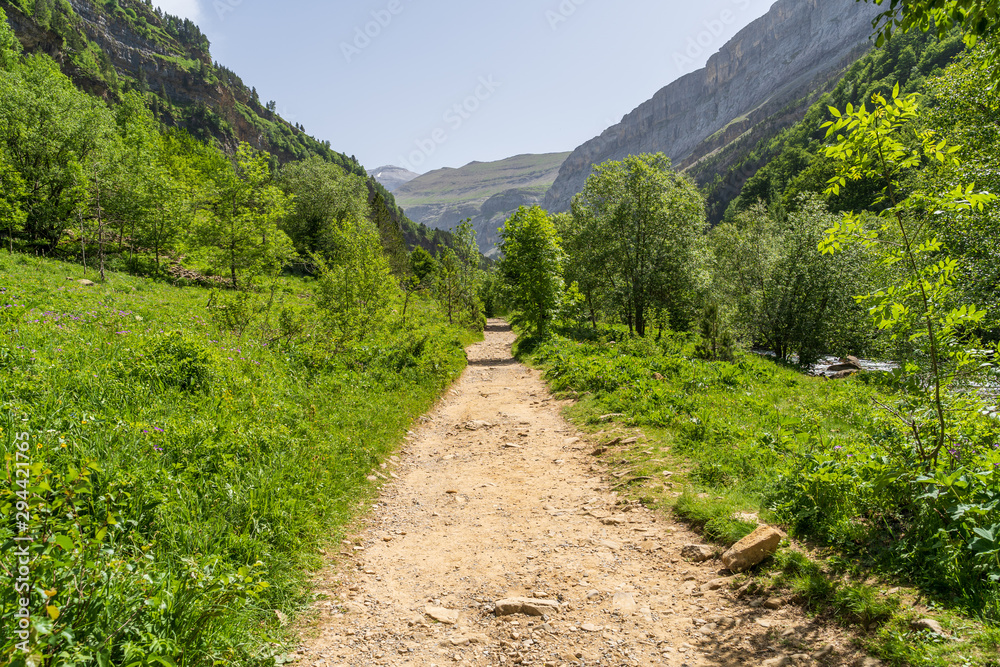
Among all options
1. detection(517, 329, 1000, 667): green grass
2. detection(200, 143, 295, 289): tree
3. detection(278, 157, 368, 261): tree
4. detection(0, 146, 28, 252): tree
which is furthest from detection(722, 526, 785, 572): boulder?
detection(278, 157, 368, 261): tree

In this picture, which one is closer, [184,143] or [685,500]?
[685,500]

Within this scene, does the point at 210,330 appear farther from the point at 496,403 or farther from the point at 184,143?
the point at 184,143

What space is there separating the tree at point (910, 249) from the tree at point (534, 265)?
18526 mm

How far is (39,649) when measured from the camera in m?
2.46

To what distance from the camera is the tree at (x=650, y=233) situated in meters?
25.0

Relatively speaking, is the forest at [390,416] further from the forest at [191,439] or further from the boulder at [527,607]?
the boulder at [527,607]

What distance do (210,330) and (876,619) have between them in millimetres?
14940

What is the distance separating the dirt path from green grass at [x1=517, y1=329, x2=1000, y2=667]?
405 millimetres

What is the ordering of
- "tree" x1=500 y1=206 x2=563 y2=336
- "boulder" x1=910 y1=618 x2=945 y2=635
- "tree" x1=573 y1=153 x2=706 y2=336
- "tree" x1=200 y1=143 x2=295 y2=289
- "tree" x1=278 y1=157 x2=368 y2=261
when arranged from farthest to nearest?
"tree" x1=278 y1=157 x2=368 y2=261, "tree" x1=573 y1=153 x2=706 y2=336, "tree" x1=500 y1=206 x2=563 y2=336, "tree" x1=200 y1=143 x2=295 y2=289, "boulder" x1=910 y1=618 x2=945 y2=635

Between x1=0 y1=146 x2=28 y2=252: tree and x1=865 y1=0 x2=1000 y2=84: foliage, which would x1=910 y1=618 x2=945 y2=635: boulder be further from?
x1=0 y1=146 x2=28 y2=252: tree

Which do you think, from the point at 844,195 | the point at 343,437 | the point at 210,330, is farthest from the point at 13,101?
the point at 844,195

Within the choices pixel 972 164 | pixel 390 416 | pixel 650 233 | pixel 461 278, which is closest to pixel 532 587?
pixel 390 416

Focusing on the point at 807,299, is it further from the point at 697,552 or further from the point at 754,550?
the point at 754,550

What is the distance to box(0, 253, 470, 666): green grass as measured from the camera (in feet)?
9.90
